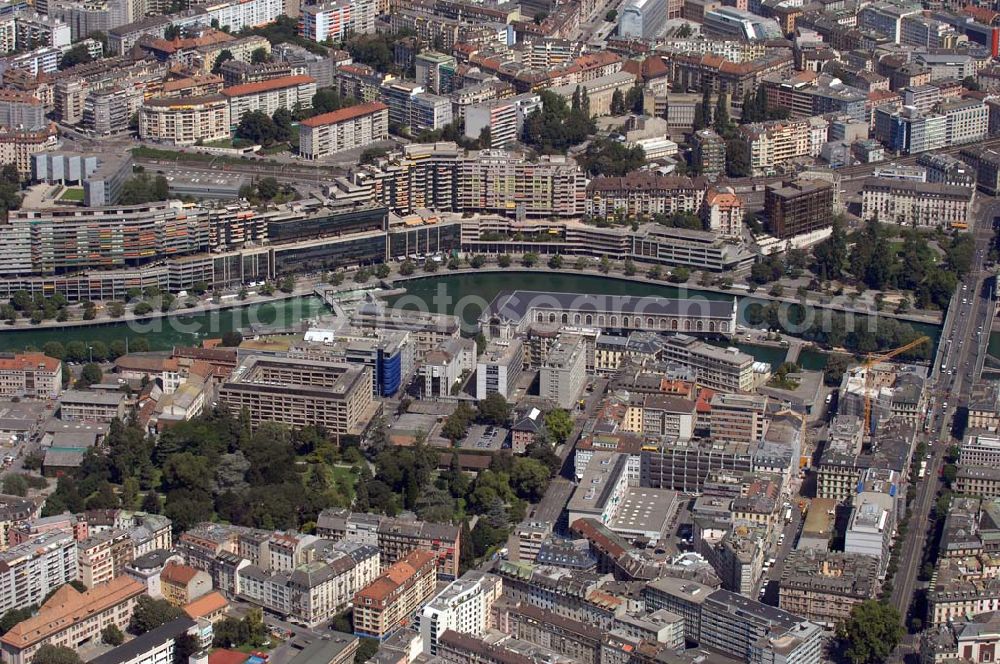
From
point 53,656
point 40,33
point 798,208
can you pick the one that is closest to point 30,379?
point 53,656

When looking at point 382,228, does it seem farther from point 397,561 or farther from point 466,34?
point 397,561

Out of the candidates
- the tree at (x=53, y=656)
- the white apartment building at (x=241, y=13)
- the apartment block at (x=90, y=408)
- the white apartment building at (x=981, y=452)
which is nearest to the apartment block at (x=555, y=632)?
the tree at (x=53, y=656)

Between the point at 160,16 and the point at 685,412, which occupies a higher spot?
the point at 160,16

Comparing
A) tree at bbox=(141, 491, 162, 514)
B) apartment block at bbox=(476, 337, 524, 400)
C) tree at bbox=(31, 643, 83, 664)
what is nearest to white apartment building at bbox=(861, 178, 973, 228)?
apartment block at bbox=(476, 337, 524, 400)

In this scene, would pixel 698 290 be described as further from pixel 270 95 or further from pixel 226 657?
pixel 226 657

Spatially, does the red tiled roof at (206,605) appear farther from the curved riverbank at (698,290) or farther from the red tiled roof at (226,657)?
the curved riverbank at (698,290)

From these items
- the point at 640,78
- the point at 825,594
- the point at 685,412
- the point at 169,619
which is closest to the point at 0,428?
the point at 169,619

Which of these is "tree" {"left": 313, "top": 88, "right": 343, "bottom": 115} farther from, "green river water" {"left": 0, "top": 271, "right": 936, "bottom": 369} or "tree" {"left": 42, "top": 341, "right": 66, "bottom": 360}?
"tree" {"left": 42, "top": 341, "right": 66, "bottom": 360}
